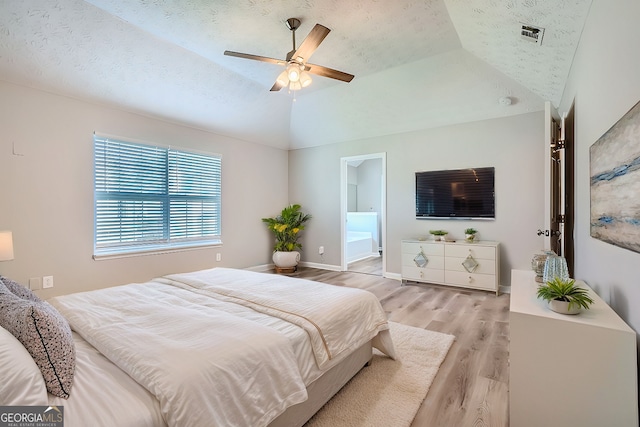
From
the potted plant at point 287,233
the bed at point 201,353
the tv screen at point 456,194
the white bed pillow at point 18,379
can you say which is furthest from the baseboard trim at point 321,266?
the white bed pillow at point 18,379

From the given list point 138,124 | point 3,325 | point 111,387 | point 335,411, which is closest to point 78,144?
point 138,124

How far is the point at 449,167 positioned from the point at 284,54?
2.96m

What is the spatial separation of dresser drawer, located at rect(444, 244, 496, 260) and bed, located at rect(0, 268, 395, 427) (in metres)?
2.50

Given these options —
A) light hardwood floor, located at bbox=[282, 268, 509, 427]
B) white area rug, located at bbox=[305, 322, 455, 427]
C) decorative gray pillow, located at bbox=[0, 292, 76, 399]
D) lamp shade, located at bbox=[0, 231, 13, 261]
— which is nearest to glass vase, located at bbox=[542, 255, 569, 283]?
light hardwood floor, located at bbox=[282, 268, 509, 427]

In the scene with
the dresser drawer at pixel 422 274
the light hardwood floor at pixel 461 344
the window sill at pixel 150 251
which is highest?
the window sill at pixel 150 251

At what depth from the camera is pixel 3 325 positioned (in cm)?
118

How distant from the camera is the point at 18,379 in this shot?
896 millimetres

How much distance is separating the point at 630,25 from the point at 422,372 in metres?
2.26

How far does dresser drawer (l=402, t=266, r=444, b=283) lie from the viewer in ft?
14.7

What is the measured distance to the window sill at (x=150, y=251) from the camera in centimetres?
373

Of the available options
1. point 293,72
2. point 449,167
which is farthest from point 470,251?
point 293,72

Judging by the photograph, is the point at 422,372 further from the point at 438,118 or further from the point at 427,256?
the point at 438,118

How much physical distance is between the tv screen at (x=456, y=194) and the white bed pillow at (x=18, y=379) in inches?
187

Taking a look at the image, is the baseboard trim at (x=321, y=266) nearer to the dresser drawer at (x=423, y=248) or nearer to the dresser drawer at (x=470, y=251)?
the dresser drawer at (x=423, y=248)
